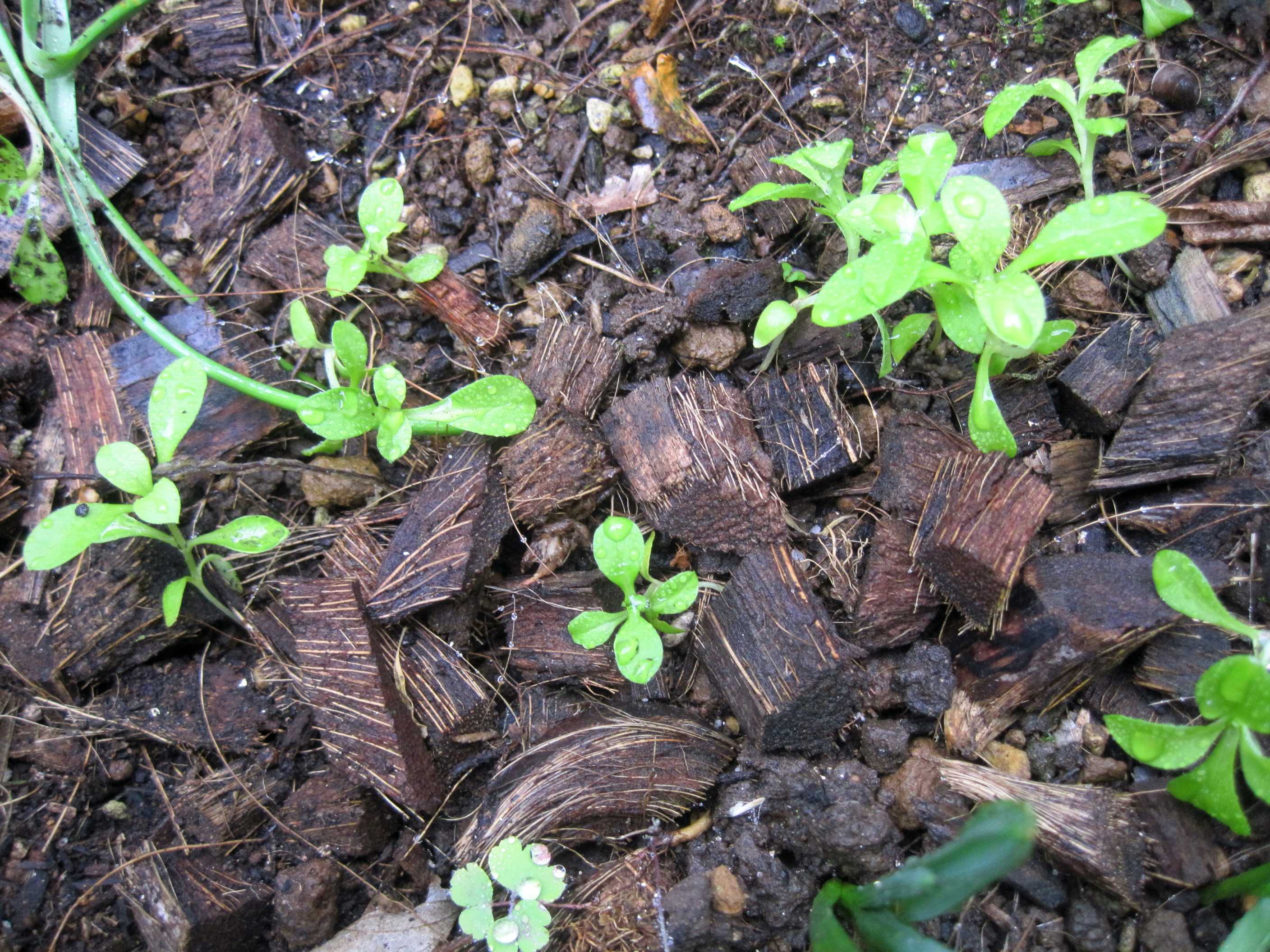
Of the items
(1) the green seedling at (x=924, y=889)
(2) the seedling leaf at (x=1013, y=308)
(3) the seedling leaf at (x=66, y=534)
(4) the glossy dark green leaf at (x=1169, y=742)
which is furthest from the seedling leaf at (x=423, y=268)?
(4) the glossy dark green leaf at (x=1169, y=742)

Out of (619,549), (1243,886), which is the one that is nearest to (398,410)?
(619,549)

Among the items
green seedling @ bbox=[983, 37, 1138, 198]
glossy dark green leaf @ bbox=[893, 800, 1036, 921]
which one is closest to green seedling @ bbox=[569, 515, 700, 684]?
glossy dark green leaf @ bbox=[893, 800, 1036, 921]

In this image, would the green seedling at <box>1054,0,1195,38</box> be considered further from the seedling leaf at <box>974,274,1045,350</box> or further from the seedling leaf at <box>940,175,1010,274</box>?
the seedling leaf at <box>974,274,1045,350</box>

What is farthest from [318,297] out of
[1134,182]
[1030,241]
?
[1134,182]

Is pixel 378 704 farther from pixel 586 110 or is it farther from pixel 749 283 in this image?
pixel 586 110

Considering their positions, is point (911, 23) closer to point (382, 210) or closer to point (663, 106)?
point (663, 106)

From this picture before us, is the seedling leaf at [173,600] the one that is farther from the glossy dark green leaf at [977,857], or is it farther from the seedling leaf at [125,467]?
the glossy dark green leaf at [977,857]
